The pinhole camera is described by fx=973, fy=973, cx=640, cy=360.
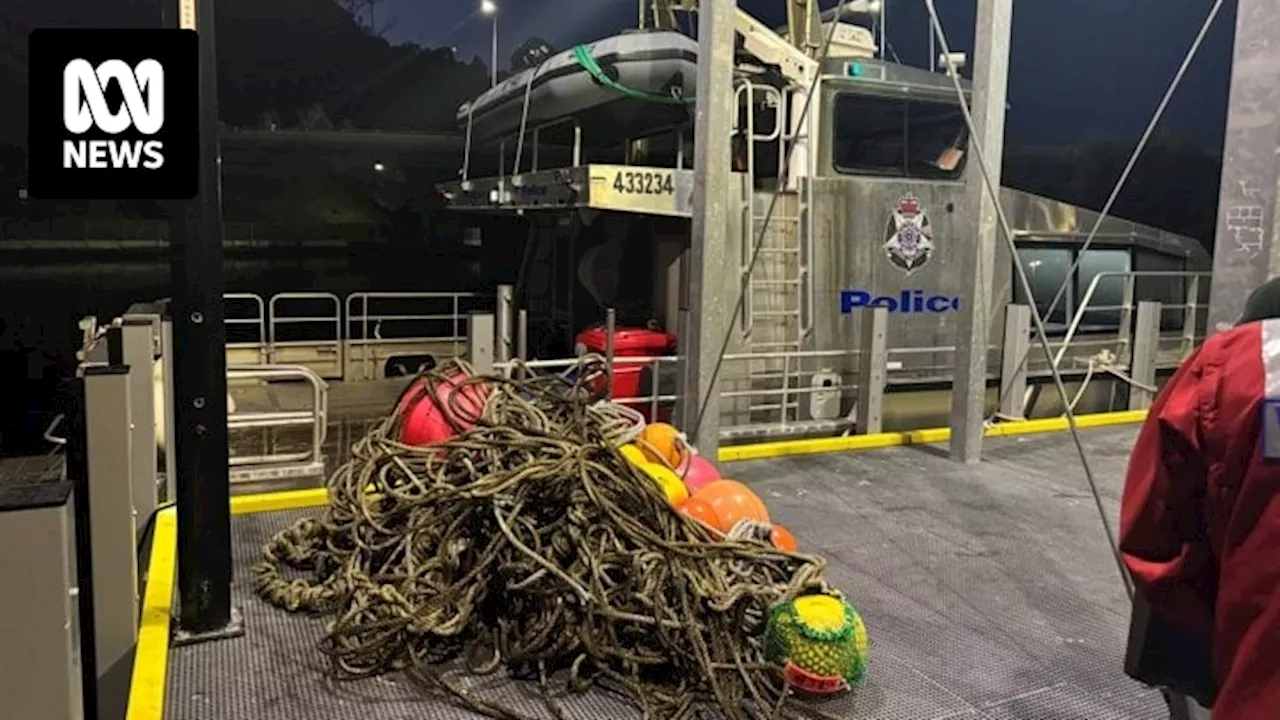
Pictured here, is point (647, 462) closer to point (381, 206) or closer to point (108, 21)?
point (381, 206)

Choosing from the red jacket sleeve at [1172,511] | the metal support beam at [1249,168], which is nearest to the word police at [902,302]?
the metal support beam at [1249,168]

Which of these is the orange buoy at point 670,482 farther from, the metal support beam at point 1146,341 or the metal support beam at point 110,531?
the metal support beam at point 1146,341

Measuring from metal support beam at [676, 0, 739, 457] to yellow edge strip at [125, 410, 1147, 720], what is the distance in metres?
0.42

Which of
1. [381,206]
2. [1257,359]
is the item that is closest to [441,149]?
[381,206]

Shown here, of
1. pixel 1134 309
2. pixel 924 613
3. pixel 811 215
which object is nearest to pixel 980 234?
pixel 811 215

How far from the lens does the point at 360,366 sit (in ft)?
30.3

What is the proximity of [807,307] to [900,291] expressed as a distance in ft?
2.41

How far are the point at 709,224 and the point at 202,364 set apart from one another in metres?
2.43

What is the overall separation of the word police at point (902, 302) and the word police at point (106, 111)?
484 centimetres

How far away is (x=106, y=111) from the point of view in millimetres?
1895

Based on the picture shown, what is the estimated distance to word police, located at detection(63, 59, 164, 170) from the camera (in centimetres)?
187

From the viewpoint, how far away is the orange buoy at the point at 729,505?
2783 millimetres

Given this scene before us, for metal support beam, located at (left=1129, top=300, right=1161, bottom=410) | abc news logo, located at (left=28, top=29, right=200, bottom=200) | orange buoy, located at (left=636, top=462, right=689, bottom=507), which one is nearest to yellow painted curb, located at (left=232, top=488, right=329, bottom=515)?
orange buoy, located at (left=636, top=462, right=689, bottom=507)

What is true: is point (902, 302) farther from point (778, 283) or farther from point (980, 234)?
point (980, 234)
